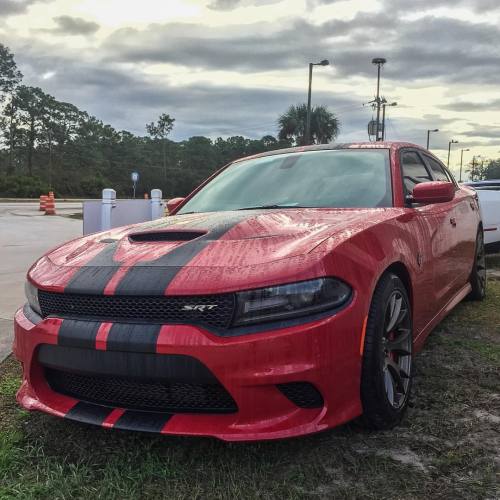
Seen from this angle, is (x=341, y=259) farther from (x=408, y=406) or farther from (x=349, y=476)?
(x=408, y=406)

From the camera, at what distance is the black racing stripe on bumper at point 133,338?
6.61ft

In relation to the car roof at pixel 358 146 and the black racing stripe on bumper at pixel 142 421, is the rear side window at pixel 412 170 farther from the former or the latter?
the black racing stripe on bumper at pixel 142 421

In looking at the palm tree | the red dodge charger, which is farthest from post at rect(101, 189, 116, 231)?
the palm tree

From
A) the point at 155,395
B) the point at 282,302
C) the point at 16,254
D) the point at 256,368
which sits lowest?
the point at 16,254

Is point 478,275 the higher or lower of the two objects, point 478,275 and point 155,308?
the lower

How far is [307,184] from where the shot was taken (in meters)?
3.36

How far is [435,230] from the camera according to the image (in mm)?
3396

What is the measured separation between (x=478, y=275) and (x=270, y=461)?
3563 millimetres

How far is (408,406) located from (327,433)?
20.6 inches

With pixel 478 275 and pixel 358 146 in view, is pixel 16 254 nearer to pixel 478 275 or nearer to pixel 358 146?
pixel 358 146

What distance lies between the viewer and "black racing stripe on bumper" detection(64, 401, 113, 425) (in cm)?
220

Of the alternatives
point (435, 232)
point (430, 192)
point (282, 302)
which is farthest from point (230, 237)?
point (435, 232)

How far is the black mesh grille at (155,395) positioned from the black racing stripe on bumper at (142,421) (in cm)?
2

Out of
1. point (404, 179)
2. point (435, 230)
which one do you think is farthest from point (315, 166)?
point (435, 230)
